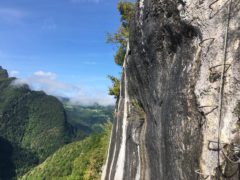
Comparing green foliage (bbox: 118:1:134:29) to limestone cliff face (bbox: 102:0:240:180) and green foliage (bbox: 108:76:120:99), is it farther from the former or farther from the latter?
limestone cliff face (bbox: 102:0:240:180)

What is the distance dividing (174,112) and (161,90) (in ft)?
5.50

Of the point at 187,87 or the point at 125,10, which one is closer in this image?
the point at 187,87

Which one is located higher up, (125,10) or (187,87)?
(125,10)

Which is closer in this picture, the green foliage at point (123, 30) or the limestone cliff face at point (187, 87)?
the limestone cliff face at point (187, 87)

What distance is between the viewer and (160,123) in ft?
39.8

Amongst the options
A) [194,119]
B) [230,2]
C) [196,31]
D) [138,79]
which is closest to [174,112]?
[194,119]

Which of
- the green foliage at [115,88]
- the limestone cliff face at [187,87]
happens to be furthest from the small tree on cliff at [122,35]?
the limestone cliff face at [187,87]

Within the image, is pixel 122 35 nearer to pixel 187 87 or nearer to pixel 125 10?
pixel 125 10

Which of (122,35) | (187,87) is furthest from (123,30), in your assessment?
(187,87)

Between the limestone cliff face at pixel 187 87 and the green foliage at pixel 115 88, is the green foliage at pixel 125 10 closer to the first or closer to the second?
the green foliage at pixel 115 88

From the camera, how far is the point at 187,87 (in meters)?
9.98

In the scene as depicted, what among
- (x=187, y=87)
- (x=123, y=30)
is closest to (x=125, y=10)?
(x=123, y=30)

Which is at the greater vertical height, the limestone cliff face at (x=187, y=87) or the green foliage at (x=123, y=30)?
the green foliage at (x=123, y=30)

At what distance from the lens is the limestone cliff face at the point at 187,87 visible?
859cm
